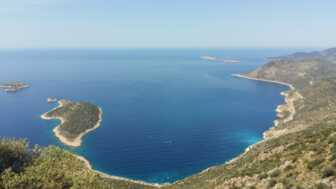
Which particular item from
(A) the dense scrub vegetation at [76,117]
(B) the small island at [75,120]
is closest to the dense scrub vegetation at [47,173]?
(B) the small island at [75,120]

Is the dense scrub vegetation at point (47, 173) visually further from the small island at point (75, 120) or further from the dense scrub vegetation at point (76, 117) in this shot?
the dense scrub vegetation at point (76, 117)

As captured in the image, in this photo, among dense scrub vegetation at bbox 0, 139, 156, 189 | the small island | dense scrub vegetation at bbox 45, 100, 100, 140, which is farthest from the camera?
dense scrub vegetation at bbox 45, 100, 100, 140

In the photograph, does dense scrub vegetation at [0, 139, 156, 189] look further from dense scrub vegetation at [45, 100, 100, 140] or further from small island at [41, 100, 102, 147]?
dense scrub vegetation at [45, 100, 100, 140]

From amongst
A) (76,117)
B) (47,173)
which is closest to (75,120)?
(76,117)

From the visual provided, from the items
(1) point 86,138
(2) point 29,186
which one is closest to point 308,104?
(1) point 86,138

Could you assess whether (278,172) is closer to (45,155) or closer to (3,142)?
(45,155)

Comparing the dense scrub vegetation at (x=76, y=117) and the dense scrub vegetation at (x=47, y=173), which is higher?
the dense scrub vegetation at (x=47, y=173)

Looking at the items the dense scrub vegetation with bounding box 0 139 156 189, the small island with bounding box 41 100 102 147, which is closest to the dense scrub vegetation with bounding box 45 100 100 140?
the small island with bounding box 41 100 102 147

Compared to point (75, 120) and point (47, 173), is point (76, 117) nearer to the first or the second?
point (75, 120)
